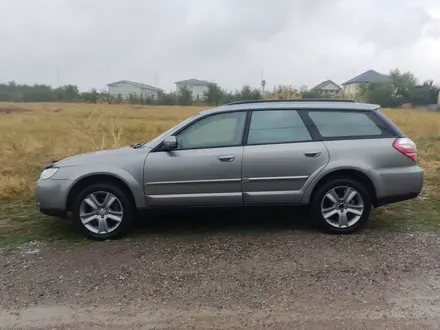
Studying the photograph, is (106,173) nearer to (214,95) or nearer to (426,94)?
(214,95)

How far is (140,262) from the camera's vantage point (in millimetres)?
4309

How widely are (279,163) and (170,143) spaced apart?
4.08ft

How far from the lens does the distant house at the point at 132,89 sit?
84.2 ft

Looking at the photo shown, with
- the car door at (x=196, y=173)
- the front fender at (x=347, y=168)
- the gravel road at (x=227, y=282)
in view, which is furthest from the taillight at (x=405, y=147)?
the car door at (x=196, y=173)

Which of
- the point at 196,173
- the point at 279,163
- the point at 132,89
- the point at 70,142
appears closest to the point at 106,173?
the point at 196,173

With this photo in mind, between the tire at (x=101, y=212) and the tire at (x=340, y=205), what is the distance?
217cm

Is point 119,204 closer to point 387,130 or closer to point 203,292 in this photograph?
point 203,292

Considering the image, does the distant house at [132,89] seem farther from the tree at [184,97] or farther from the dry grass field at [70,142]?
the dry grass field at [70,142]

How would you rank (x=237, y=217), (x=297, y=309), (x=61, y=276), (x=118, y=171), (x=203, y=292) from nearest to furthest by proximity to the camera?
(x=297, y=309) < (x=203, y=292) < (x=61, y=276) < (x=118, y=171) < (x=237, y=217)

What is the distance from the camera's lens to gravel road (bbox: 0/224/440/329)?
3.23 metres

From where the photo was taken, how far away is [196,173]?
4918 millimetres

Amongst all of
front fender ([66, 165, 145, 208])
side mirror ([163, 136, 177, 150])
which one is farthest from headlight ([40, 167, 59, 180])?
side mirror ([163, 136, 177, 150])

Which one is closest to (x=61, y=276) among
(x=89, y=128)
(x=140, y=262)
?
(x=140, y=262)

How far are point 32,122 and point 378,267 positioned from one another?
15404mm
